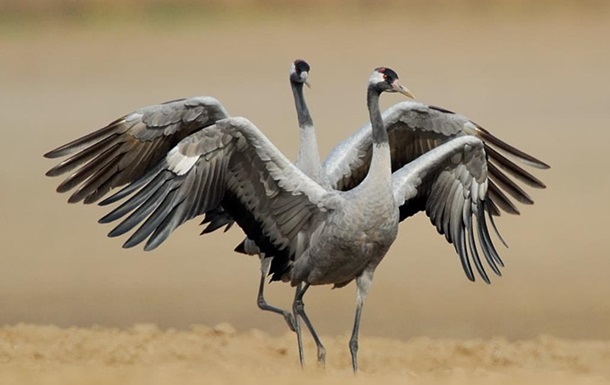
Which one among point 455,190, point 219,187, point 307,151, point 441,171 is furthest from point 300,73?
point 219,187

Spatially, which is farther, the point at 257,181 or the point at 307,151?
the point at 307,151

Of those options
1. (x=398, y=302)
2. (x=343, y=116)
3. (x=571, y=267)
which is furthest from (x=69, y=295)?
(x=343, y=116)

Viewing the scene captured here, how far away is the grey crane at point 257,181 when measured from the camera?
523 inches

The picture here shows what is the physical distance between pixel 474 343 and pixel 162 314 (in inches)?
154

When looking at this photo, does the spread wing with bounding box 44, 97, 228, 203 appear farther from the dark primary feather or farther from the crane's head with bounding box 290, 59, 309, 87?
the dark primary feather

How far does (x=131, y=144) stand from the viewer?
13773mm

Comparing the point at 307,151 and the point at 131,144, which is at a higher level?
the point at 131,144

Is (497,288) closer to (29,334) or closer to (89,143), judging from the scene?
(29,334)

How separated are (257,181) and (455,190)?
1706mm

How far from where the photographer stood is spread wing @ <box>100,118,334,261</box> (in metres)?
13.2

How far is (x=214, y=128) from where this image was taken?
1314 centimetres

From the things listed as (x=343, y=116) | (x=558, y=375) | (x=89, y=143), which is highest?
(x=89, y=143)

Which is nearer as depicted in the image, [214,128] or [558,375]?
[558,375]

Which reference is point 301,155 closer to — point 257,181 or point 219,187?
point 257,181
